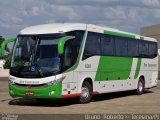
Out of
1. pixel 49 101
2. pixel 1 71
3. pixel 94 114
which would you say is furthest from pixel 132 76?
pixel 1 71

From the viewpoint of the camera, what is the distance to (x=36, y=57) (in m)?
16.8

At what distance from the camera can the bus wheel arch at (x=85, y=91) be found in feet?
60.0

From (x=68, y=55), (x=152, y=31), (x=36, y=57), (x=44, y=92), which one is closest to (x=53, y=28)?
(x=68, y=55)

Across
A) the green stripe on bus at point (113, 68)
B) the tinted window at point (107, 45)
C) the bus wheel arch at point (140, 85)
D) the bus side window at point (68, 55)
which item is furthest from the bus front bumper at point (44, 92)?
the bus wheel arch at point (140, 85)

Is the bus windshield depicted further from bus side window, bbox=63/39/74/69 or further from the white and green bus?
bus side window, bbox=63/39/74/69

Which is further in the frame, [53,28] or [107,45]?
[107,45]

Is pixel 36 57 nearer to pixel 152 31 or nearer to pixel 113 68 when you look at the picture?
pixel 113 68

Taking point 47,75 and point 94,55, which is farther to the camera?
point 94,55

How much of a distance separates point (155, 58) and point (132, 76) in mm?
3885

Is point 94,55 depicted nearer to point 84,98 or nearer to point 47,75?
point 84,98

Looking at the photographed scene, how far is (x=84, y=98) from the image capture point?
18.4 metres

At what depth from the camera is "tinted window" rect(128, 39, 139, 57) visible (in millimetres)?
23033

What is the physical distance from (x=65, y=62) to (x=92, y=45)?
90.4 inches

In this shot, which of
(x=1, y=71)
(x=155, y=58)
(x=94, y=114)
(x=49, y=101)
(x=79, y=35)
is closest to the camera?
(x=94, y=114)
